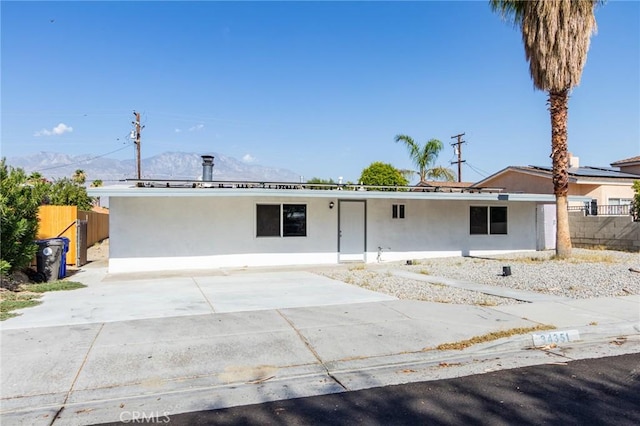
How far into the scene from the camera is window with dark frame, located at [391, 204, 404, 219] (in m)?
18.7

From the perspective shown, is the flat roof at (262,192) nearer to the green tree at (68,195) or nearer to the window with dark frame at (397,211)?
the window with dark frame at (397,211)

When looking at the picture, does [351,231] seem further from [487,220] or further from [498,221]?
[498,221]

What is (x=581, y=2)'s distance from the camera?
51.8 feet

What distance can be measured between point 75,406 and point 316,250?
12987 millimetres

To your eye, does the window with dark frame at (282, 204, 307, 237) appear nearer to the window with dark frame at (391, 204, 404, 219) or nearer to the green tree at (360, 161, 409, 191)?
the window with dark frame at (391, 204, 404, 219)

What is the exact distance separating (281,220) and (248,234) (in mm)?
1293

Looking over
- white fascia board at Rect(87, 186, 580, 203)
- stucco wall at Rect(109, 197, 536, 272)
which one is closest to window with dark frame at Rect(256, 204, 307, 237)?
stucco wall at Rect(109, 197, 536, 272)

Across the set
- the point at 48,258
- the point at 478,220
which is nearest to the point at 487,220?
the point at 478,220

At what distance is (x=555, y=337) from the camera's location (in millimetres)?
6898

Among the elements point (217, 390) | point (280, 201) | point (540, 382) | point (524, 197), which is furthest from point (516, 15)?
point (217, 390)

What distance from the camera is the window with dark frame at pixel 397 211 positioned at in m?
18.7

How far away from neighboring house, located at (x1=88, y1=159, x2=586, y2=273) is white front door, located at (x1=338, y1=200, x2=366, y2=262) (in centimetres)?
4

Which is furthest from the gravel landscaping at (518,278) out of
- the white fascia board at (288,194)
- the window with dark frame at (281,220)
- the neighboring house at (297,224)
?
the white fascia board at (288,194)

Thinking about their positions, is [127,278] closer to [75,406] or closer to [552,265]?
[75,406]
